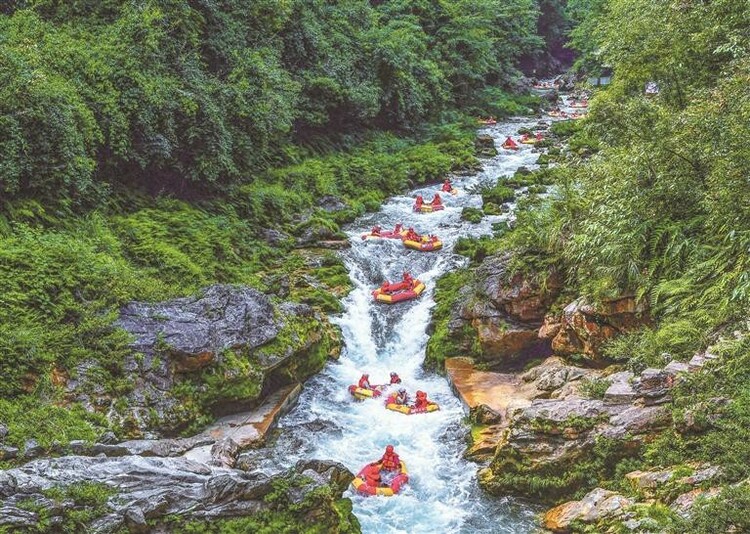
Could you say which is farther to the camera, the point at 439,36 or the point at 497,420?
the point at 439,36

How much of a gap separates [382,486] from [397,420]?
7.88ft

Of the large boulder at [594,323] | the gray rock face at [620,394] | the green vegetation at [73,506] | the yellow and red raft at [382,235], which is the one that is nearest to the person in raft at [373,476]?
the gray rock face at [620,394]

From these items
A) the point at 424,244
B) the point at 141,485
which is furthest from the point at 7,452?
the point at 424,244

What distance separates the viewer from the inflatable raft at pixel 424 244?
1889cm

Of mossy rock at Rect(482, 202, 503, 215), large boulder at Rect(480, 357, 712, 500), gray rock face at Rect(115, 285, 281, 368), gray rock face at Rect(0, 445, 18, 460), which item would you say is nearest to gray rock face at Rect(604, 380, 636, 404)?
large boulder at Rect(480, 357, 712, 500)

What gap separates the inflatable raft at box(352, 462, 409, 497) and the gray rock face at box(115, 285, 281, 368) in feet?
12.0

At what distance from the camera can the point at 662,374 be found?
905 centimetres

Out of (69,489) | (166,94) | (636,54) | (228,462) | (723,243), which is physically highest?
(636,54)

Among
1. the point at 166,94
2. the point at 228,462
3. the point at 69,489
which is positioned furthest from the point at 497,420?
the point at 166,94

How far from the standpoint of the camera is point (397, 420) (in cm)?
1254

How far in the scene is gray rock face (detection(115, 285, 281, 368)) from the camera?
37.9 ft

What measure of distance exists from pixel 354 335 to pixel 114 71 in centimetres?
921

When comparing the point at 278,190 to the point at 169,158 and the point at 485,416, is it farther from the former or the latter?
the point at 485,416

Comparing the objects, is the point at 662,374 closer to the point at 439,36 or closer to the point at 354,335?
the point at 354,335
